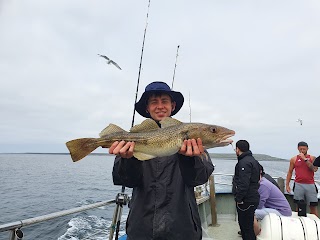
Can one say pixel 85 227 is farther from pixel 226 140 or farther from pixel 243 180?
pixel 226 140

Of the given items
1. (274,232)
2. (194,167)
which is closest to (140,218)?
(194,167)

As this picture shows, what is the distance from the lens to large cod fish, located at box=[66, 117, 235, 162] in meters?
3.17

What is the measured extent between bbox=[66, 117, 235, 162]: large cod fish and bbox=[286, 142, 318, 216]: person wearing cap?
722cm

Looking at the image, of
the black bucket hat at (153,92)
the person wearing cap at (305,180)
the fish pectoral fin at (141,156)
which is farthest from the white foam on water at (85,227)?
the fish pectoral fin at (141,156)

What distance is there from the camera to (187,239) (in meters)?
2.86

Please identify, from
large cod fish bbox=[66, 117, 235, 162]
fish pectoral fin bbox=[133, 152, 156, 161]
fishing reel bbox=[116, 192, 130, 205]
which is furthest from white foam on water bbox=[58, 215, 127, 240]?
fish pectoral fin bbox=[133, 152, 156, 161]

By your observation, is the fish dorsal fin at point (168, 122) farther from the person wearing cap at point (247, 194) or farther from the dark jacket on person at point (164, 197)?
the person wearing cap at point (247, 194)

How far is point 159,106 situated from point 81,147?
3.42ft

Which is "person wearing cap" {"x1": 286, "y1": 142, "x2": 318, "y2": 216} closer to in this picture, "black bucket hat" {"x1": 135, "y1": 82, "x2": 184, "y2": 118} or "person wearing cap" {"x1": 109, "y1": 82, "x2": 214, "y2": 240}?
"black bucket hat" {"x1": 135, "y1": 82, "x2": 184, "y2": 118}

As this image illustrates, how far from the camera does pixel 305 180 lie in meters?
9.34

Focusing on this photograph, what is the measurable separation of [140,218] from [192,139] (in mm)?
→ 990

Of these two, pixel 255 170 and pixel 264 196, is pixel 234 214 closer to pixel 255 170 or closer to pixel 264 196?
pixel 264 196

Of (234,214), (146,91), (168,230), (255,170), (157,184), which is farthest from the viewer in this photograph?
(234,214)

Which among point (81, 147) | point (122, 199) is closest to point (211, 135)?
point (81, 147)
